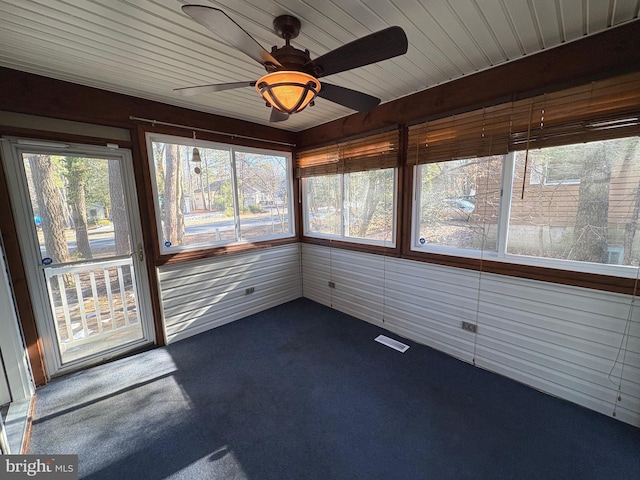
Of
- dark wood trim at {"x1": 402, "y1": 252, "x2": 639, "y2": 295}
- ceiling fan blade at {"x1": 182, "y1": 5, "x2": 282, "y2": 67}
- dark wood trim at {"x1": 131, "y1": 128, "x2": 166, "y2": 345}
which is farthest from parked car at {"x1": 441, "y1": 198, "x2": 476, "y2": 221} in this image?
dark wood trim at {"x1": 131, "y1": 128, "x2": 166, "y2": 345}

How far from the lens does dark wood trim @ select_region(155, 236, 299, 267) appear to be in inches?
112

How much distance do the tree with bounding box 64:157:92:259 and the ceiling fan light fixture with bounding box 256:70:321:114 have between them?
2125 mm

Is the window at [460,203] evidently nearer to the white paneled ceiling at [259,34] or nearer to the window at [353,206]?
the window at [353,206]

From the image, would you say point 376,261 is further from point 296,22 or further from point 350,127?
point 296,22

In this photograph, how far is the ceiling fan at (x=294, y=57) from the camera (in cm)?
106

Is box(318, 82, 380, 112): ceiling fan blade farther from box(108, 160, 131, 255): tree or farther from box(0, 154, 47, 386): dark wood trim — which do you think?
box(0, 154, 47, 386): dark wood trim

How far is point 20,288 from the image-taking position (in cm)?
214

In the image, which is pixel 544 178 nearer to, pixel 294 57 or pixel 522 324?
pixel 522 324

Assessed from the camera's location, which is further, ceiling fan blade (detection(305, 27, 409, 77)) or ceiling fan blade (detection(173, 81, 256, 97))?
ceiling fan blade (detection(173, 81, 256, 97))

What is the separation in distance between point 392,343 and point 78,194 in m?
3.38

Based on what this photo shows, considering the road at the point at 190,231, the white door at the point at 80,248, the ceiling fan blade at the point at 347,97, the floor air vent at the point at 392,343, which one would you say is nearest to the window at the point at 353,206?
the road at the point at 190,231

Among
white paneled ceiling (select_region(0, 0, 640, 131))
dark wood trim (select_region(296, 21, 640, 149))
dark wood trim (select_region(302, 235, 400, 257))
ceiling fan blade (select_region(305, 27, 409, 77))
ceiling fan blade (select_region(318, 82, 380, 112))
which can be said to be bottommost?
dark wood trim (select_region(302, 235, 400, 257))

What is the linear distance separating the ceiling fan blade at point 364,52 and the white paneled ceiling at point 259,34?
0.36 meters

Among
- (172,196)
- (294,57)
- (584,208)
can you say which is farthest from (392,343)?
(172,196)
